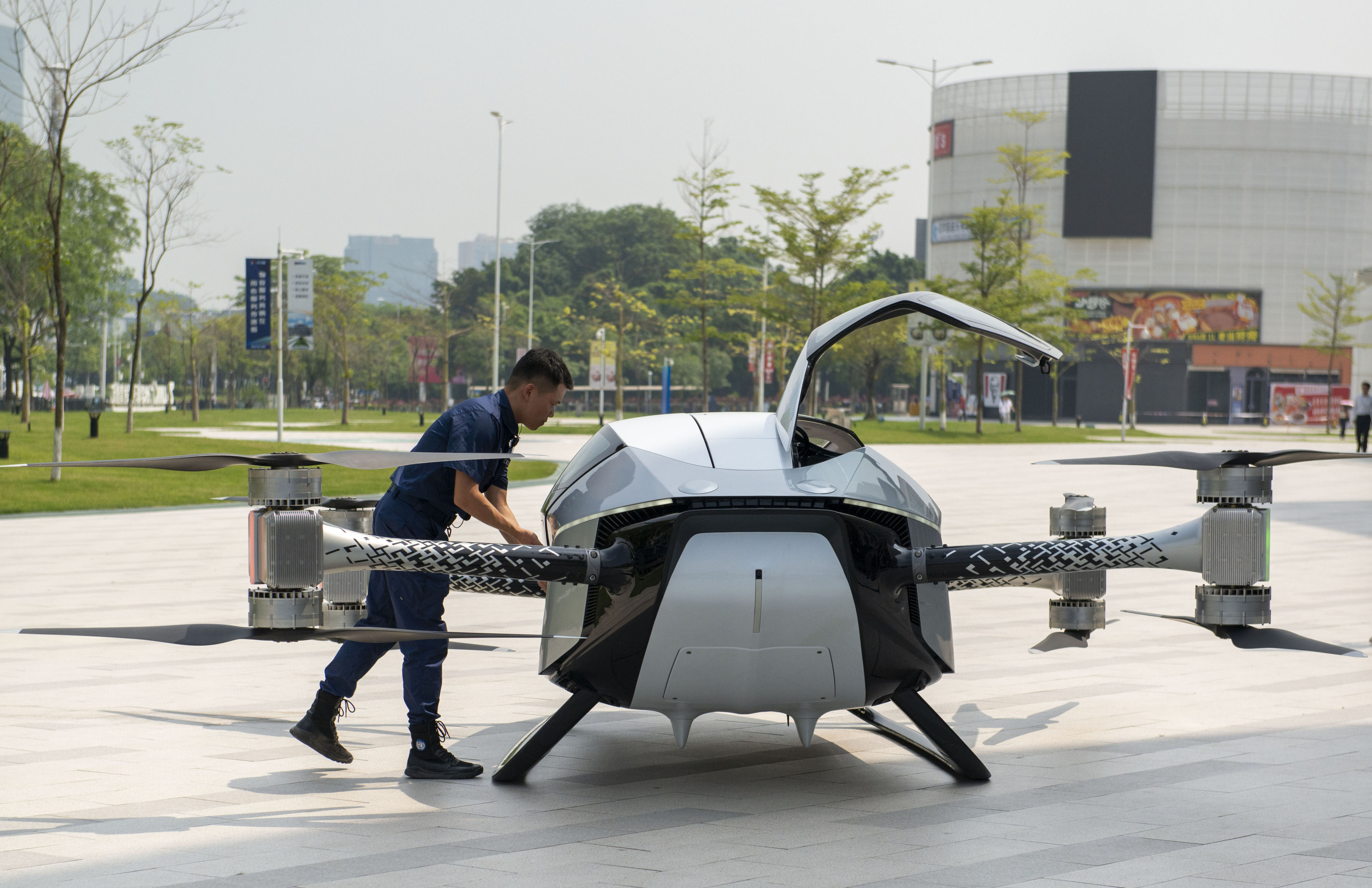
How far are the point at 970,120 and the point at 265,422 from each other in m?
45.8

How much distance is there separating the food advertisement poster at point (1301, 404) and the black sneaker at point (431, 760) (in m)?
71.5

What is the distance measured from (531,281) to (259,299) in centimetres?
3363

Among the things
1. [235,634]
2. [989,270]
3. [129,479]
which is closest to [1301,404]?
[989,270]

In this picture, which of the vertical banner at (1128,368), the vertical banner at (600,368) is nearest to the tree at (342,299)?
the vertical banner at (600,368)

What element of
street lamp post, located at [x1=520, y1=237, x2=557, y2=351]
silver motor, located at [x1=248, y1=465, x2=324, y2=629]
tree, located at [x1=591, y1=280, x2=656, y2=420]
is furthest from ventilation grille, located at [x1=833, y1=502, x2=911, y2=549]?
street lamp post, located at [x1=520, y1=237, x2=557, y2=351]

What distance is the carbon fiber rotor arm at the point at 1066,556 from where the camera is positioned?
14.2ft

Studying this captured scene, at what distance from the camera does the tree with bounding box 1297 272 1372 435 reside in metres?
65.9

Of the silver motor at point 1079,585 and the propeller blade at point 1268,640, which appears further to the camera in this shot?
the silver motor at point 1079,585

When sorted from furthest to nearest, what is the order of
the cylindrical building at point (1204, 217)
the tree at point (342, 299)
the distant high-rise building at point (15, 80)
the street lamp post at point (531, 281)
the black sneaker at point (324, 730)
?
the cylindrical building at point (1204, 217)
the street lamp post at point (531, 281)
the tree at point (342, 299)
the distant high-rise building at point (15, 80)
the black sneaker at point (324, 730)

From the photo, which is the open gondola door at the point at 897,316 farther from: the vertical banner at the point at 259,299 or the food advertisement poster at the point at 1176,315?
the food advertisement poster at the point at 1176,315

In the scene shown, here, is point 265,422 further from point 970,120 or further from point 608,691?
point 608,691

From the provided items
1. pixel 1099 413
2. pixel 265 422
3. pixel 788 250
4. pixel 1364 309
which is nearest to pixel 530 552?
pixel 788 250

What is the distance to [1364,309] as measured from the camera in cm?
7688

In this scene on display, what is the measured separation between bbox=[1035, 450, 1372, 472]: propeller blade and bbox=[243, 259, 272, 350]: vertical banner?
33622 mm
